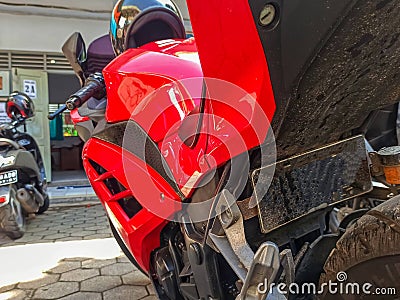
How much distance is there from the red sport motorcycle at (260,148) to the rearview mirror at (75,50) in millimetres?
408

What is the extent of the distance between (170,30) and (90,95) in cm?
52

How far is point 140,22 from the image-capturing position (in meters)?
1.71

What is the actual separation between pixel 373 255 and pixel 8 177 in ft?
11.9

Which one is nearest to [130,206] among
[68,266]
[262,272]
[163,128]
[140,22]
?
[163,128]

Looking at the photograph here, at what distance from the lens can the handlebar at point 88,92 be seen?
5.06 feet

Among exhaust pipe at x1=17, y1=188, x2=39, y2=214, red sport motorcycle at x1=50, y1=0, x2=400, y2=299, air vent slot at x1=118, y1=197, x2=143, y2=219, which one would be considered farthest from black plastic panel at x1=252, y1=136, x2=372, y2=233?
exhaust pipe at x1=17, y1=188, x2=39, y2=214

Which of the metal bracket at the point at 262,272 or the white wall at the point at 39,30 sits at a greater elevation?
the white wall at the point at 39,30

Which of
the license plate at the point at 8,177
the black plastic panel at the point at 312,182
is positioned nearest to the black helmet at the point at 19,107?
the license plate at the point at 8,177

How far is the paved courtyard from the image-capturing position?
98.0 inches

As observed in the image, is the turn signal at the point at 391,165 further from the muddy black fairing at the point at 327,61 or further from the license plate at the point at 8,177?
the license plate at the point at 8,177

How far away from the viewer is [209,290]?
1195mm

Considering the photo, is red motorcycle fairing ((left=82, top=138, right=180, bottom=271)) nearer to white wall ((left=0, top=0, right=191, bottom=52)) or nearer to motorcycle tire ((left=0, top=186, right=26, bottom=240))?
motorcycle tire ((left=0, top=186, right=26, bottom=240))

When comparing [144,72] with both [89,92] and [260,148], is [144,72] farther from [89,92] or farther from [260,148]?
[260,148]

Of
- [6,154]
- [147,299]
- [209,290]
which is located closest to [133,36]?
[209,290]
